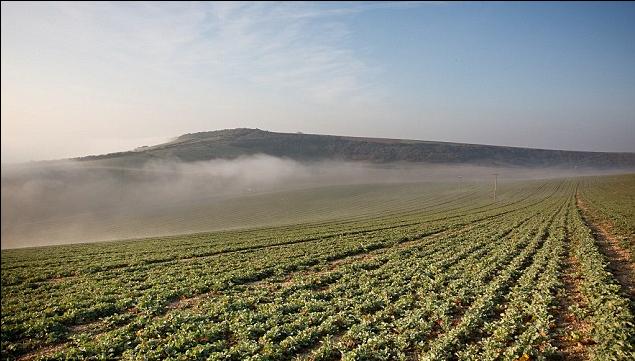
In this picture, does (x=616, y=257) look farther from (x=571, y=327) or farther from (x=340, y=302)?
(x=340, y=302)

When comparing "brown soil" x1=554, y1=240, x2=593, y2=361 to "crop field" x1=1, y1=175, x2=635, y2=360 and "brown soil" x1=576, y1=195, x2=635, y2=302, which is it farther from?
"brown soil" x1=576, y1=195, x2=635, y2=302

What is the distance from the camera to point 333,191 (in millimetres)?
118188

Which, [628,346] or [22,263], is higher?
[628,346]

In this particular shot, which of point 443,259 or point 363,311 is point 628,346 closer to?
point 363,311

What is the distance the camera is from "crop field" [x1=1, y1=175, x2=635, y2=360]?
1275 centimetres

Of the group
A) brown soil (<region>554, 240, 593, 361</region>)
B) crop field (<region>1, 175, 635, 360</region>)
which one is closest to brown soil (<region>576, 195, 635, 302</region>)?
crop field (<region>1, 175, 635, 360</region>)

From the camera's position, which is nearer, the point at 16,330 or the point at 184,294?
the point at 16,330

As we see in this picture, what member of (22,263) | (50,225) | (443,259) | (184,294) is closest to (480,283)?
(443,259)

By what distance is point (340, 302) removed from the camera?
57.4ft

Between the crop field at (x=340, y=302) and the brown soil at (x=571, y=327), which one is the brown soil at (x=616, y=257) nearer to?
the crop field at (x=340, y=302)

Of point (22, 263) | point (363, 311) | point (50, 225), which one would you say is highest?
point (363, 311)

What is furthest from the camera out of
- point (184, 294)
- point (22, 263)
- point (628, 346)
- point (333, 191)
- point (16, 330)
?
point (333, 191)

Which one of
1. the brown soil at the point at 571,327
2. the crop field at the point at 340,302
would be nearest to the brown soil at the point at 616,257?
the crop field at the point at 340,302

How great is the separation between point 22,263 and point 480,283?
124 ft
